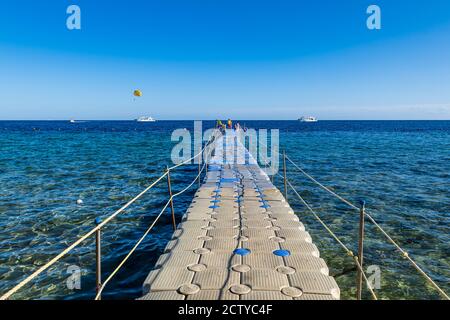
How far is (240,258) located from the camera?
511cm

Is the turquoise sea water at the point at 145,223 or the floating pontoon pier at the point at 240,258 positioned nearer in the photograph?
the floating pontoon pier at the point at 240,258

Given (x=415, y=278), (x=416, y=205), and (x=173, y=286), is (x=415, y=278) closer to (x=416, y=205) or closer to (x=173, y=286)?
(x=173, y=286)

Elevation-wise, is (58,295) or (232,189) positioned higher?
(232,189)

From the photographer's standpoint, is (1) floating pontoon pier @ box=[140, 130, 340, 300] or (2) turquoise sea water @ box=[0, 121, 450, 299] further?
(2) turquoise sea water @ box=[0, 121, 450, 299]

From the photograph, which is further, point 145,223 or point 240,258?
point 145,223

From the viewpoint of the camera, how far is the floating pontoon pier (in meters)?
4.00

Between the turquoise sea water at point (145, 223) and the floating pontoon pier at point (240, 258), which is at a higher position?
the floating pontoon pier at point (240, 258)

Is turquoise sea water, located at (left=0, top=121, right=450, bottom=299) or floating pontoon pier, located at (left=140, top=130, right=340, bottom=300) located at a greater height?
floating pontoon pier, located at (left=140, top=130, right=340, bottom=300)

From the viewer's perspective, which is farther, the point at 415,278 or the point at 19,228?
the point at 19,228

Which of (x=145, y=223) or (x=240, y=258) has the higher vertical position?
(x=240, y=258)

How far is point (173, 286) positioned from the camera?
4129 millimetres

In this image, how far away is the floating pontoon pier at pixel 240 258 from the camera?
4.00m
